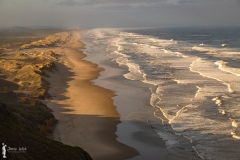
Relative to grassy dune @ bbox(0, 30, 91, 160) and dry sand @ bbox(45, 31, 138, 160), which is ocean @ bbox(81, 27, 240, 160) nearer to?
dry sand @ bbox(45, 31, 138, 160)

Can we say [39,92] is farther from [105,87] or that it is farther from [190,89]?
[190,89]

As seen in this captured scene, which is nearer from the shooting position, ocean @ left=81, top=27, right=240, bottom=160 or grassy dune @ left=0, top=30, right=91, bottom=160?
grassy dune @ left=0, top=30, right=91, bottom=160

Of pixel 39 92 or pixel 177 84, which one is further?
pixel 177 84

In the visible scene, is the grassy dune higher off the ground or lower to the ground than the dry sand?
higher

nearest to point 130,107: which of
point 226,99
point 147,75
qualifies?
point 226,99

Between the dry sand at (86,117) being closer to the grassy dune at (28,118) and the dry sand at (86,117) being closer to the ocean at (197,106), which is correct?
the grassy dune at (28,118)

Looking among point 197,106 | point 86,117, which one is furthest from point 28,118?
point 197,106

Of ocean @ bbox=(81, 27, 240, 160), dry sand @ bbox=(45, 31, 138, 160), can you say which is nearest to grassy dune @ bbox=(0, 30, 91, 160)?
dry sand @ bbox=(45, 31, 138, 160)

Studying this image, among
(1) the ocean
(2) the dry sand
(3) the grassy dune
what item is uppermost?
(3) the grassy dune
